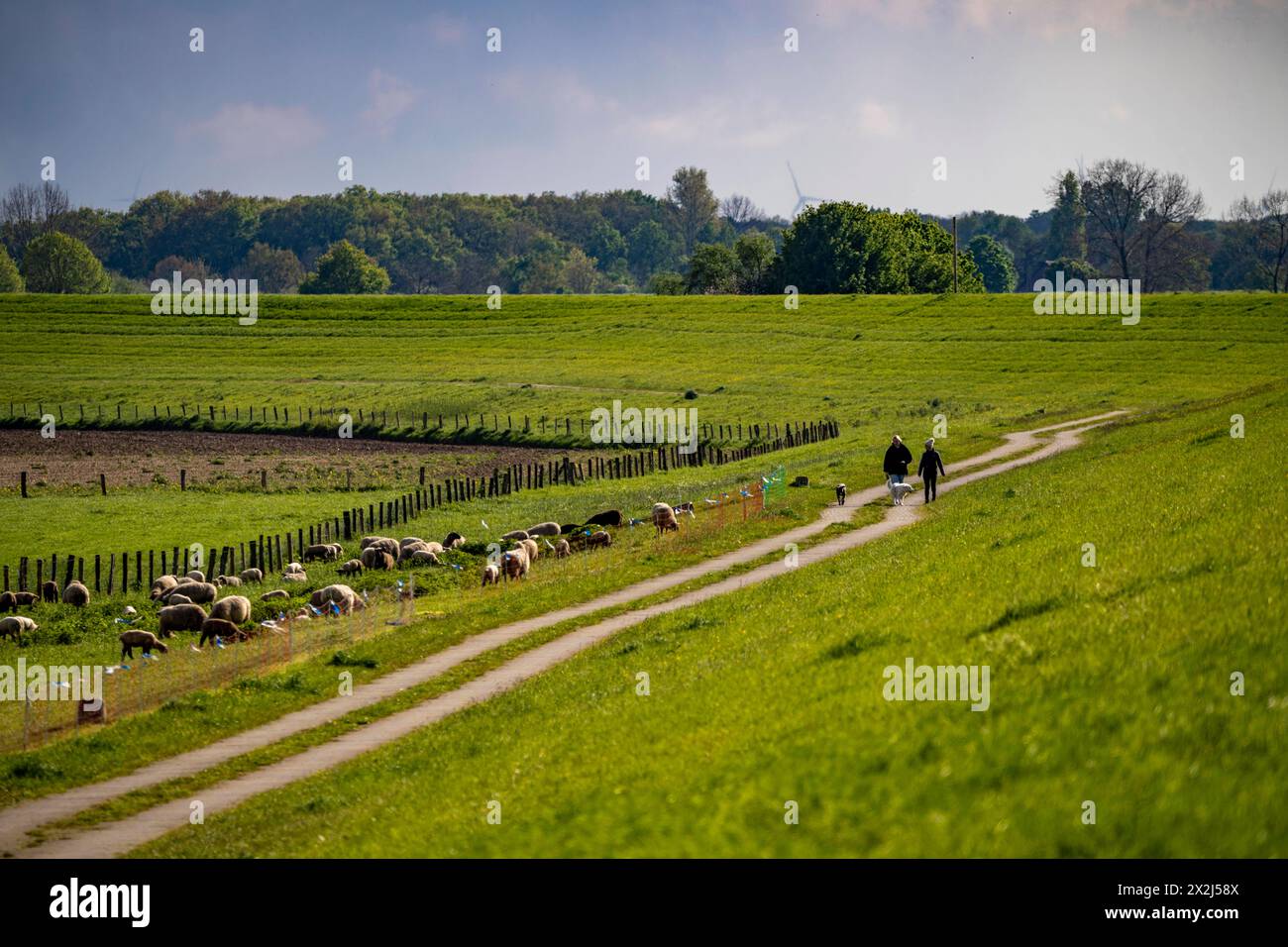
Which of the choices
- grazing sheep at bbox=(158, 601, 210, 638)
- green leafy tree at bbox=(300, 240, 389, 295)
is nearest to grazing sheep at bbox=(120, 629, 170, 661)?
grazing sheep at bbox=(158, 601, 210, 638)

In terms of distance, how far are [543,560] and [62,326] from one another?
114 m

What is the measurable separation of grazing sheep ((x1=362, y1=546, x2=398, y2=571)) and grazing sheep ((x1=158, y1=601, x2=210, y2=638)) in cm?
816

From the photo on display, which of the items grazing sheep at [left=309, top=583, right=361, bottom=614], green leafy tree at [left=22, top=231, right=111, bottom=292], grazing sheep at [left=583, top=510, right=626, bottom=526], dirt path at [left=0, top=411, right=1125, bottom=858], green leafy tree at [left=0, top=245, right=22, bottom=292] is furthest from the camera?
green leafy tree at [left=22, top=231, right=111, bottom=292]

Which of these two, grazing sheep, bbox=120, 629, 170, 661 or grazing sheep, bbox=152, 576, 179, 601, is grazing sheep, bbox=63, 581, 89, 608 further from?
grazing sheep, bbox=120, 629, 170, 661

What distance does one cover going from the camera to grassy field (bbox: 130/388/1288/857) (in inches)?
412

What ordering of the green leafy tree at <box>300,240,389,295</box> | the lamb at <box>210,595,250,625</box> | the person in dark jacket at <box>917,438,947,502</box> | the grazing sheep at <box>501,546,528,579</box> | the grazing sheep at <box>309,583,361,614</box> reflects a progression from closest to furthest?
the lamb at <box>210,595,250,625</box>, the grazing sheep at <box>309,583,361,614</box>, the grazing sheep at <box>501,546,528,579</box>, the person in dark jacket at <box>917,438,947,502</box>, the green leafy tree at <box>300,240,389,295</box>

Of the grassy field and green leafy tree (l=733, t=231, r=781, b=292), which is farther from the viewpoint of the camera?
green leafy tree (l=733, t=231, r=781, b=292)

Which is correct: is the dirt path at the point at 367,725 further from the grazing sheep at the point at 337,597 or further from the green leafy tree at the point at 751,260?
the green leafy tree at the point at 751,260

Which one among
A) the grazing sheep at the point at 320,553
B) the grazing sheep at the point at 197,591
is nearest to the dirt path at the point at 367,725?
the grazing sheep at the point at 197,591

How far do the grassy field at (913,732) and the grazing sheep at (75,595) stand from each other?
67.5 feet

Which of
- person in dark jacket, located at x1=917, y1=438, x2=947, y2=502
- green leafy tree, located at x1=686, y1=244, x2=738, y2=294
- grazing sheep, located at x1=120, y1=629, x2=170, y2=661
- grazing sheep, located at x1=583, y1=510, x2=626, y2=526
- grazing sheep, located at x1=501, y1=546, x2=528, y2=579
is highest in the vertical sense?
green leafy tree, located at x1=686, y1=244, x2=738, y2=294
